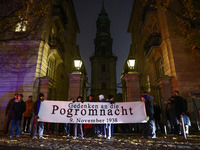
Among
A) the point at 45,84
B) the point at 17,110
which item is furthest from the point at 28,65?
the point at 17,110

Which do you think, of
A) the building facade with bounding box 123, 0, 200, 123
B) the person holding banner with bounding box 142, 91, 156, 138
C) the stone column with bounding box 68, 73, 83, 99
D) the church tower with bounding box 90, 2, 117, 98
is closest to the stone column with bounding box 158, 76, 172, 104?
the building facade with bounding box 123, 0, 200, 123

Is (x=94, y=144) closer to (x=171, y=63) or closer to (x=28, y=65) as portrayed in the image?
(x=171, y=63)

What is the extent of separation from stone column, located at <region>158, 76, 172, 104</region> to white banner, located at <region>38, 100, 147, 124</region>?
150 inches

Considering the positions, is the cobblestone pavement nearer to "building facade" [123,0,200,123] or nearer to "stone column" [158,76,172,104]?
"stone column" [158,76,172,104]

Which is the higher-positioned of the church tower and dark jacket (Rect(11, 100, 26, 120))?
the church tower

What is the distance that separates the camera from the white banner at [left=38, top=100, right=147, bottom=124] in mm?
6668

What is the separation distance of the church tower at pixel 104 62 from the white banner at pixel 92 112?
3176cm

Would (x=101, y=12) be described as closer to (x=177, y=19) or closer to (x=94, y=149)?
(x=177, y=19)

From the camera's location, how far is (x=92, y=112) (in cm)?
688

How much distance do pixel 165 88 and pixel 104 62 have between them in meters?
36.3

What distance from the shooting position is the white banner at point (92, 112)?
21.9 feet

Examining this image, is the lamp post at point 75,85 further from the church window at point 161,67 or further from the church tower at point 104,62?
the church tower at point 104,62

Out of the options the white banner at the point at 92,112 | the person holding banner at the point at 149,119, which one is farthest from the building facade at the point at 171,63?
the white banner at the point at 92,112

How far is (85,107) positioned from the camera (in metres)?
6.93
